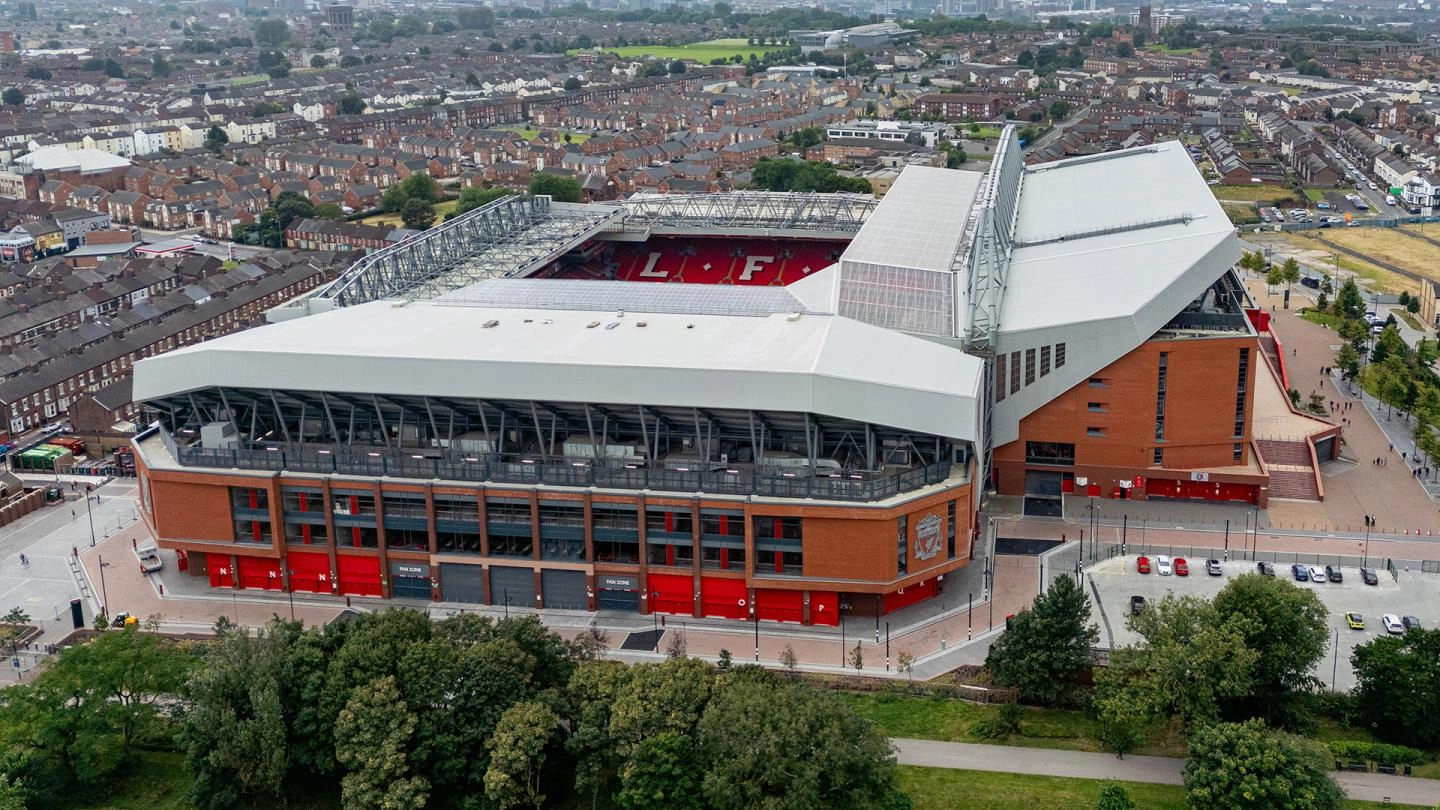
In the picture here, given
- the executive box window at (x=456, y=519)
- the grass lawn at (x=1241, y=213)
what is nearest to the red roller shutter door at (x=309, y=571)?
the executive box window at (x=456, y=519)

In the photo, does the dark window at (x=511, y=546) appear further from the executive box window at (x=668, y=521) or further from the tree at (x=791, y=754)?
the tree at (x=791, y=754)

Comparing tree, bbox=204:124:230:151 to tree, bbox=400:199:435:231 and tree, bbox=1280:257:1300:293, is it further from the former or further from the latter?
tree, bbox=1280:257:1300:293

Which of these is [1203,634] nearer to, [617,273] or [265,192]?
[617,273]

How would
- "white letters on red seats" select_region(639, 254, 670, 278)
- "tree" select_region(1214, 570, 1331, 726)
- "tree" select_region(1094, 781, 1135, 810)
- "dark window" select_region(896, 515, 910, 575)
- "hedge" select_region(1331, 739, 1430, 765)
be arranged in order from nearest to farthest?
"tree" select_region(1094, 781, 1135, 810), "hedge" select_region(1331, 739, 1430, 765), "tree" select_region(1214, 570, 1331, 726), "dark window" select_region(896, 515, 910, 575), "white letters on red seats" select_region(639, 254, 670, 278)

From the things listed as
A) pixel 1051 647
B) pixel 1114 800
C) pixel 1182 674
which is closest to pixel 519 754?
pixel 1114 800

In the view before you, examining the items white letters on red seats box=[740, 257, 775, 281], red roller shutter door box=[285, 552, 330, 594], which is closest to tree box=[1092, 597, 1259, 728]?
red roller shutter door box=[285, 552, 330, 594]

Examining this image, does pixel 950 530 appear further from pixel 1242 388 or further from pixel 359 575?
pixel 359 575
